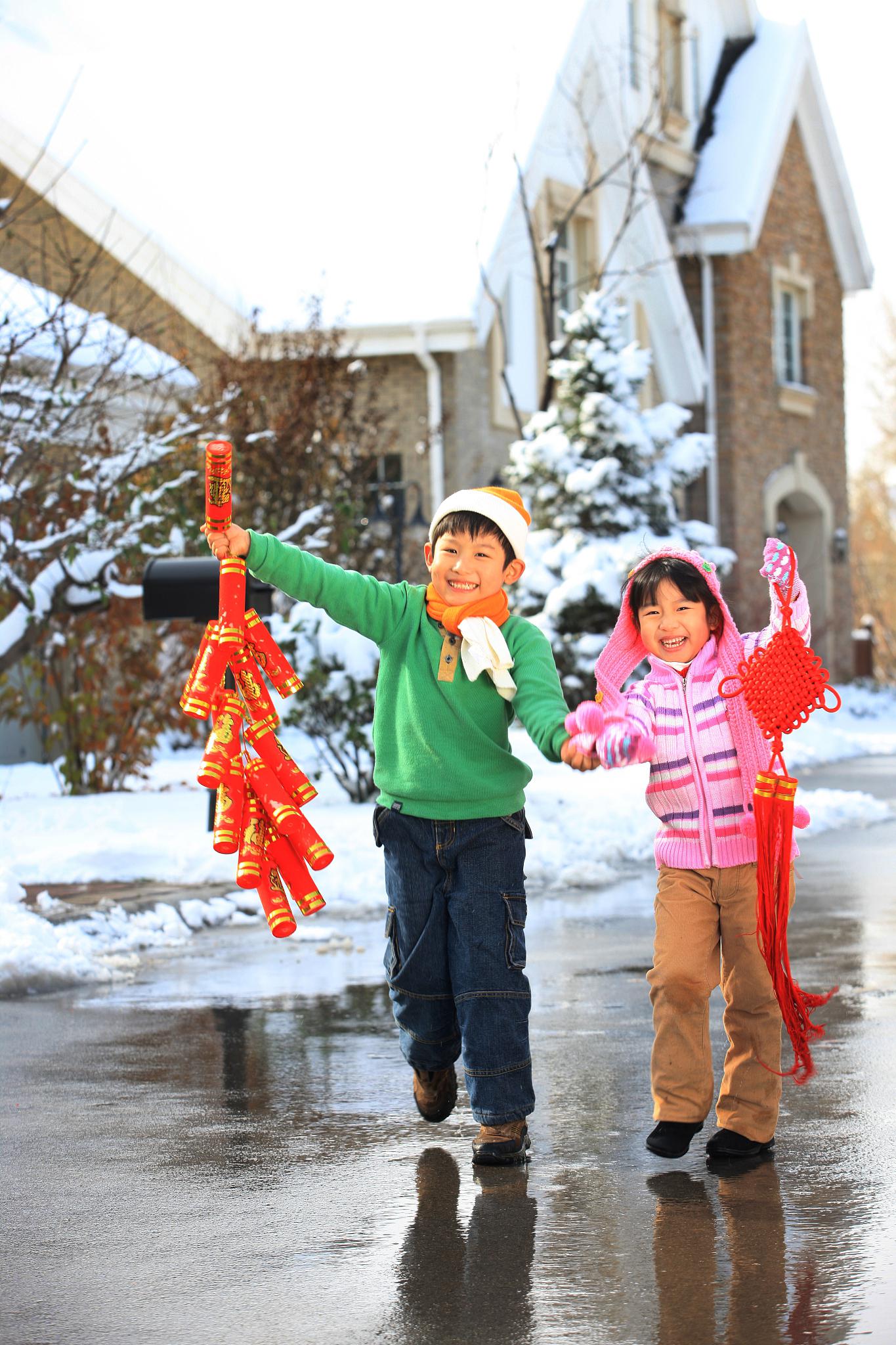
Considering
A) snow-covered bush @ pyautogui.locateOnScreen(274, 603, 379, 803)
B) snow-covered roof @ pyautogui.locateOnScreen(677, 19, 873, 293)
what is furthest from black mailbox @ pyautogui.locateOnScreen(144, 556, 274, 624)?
snow-covered roof @ pyautogui.locateOnScreen(677, 19, 873, 293)

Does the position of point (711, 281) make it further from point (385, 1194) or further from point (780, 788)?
point (385, 1194)

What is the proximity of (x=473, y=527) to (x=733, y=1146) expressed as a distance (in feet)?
5.50

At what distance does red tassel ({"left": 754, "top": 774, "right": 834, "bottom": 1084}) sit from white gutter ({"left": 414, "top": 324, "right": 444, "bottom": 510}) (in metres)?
15.1

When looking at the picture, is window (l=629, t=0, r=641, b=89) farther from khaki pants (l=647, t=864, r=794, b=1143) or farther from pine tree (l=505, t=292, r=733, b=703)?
khaki pants (l=647, t=864, r=794, b=1143)

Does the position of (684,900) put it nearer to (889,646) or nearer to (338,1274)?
(338,1274)

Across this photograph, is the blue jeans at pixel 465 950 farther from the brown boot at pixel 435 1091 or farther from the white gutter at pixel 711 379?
the white gutter at pixel 711 379

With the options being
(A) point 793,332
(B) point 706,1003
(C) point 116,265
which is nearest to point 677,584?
(B) point 706,1003

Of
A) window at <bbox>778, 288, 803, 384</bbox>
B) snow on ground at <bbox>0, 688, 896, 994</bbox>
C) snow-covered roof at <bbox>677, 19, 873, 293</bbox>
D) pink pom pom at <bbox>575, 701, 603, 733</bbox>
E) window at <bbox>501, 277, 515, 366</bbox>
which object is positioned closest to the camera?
pink pom pom at <bbox>575, 701, 603, 733</bbox>

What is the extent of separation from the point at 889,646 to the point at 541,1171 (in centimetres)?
3226

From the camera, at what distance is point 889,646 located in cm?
3553

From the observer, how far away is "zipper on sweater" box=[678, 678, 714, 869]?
4551 millimetres

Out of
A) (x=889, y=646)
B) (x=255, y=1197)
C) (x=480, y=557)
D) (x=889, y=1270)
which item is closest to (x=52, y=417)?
(x=480, y=557)

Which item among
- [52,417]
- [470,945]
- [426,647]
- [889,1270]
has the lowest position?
[889,1270]

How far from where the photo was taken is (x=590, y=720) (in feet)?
14.0
